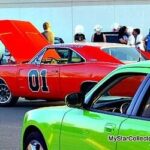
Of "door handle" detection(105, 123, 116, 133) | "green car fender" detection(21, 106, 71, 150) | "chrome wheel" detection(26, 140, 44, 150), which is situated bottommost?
"chrome wheel" detection(26, 140, 44, 150)

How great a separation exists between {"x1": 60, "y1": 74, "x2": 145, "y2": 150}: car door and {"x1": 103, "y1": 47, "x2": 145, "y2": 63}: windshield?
721 centimetres

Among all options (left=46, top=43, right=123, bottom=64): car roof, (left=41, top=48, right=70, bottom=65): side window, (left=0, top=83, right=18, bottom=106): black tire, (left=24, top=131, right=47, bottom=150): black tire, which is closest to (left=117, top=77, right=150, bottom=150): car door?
(left=24, top=131, right=47, bottom=150): black tire

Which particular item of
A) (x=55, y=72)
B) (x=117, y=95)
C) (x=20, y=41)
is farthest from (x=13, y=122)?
(x=117, y=95)

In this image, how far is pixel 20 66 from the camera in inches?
570

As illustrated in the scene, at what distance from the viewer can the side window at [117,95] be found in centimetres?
576

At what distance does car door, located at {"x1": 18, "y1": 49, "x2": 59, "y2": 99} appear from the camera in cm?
1366

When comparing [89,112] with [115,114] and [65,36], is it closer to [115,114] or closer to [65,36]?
[115,114]

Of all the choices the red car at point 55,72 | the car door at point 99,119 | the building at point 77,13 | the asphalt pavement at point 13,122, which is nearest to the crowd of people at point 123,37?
the asphalt pavement at point 13,122

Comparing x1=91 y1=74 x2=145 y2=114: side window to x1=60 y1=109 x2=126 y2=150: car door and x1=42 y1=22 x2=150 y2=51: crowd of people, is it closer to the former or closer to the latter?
x1=60 y1=109 x2=126 y2=150: car door

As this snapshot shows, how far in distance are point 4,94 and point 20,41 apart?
2.43 meters

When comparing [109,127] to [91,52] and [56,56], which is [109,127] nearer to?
[91,52]

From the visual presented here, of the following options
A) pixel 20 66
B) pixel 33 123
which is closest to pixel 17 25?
pixel 20 66

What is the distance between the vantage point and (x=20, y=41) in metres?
16.9

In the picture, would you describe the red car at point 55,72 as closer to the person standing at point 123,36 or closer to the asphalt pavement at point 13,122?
the asphalt pavement at point 13,122
